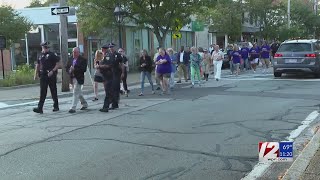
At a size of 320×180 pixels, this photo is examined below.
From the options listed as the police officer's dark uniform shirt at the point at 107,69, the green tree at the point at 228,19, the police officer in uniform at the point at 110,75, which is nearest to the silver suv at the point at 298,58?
the police officer in uniform at the point at 110,75

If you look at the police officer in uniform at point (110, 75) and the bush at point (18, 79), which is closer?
the police officer in uniform at point (110, 75)

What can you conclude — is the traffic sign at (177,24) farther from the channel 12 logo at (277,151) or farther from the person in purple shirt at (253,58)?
the channel 12 logo at (277,151)

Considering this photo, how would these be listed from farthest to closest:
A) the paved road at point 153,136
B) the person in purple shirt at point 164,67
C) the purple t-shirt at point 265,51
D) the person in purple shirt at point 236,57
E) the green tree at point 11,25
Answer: the purple t-shirt at point 265,51 → the green tree at point 11,25 → the person in purple shirt at point 236,57 → the person in purple shirt at point 164,67 → the paved road at point 153,136

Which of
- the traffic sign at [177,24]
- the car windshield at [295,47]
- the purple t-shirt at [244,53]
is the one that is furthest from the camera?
the purple t-shirt at [244,53]

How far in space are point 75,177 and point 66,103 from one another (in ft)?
29.5

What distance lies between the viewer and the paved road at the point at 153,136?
20.5 feet

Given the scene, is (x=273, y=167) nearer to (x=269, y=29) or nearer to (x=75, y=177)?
(x=75, y=177)

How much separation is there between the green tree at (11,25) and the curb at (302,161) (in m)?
20.8

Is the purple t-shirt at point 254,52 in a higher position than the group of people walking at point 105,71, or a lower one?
higher

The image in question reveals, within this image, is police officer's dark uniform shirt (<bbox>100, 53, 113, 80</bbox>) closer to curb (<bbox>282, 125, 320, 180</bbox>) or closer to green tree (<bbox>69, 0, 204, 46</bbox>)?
curb (<bbox>282, 125, 320, 180</bbox>)

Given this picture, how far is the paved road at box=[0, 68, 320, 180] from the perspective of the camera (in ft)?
20.5

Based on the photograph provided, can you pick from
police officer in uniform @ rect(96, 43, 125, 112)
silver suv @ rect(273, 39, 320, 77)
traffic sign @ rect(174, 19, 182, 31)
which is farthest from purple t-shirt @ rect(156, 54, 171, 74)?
traffic sign @ rect(174, 19, 182, 31)

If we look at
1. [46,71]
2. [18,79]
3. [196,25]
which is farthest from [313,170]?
[196,25]

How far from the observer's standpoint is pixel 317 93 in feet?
47.7
